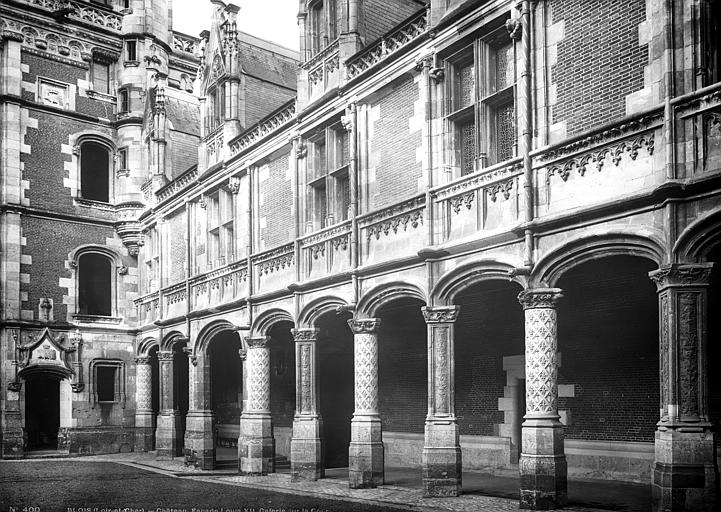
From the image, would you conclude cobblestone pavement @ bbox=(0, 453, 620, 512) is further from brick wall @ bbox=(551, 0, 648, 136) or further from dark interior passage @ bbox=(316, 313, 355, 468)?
brick wall @ bbox=(551, 0, 648, 136)

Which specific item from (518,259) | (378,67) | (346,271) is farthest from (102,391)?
(518,259)

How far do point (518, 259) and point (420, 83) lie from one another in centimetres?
423

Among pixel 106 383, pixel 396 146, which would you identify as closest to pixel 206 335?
pixel 106 383

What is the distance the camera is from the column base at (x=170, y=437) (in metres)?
24.6

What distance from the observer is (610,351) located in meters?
14.5

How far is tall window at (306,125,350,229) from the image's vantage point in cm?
1755

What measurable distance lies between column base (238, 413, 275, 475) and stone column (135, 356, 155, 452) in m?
8.68

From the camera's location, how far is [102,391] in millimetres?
28344

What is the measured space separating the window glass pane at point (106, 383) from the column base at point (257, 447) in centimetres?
1034

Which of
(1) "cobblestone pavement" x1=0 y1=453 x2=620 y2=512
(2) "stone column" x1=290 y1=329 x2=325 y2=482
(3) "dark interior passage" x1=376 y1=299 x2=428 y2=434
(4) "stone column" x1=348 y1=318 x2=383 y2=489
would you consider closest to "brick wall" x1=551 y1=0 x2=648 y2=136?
(1) "cobblestone pavement" x1=0 y1=453 x2=620 y2=512

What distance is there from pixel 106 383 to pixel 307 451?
13510 millimetres

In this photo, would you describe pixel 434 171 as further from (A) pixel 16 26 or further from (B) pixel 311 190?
(A) pixel 16 26

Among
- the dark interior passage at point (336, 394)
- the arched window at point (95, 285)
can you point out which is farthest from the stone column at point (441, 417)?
the arched window at point (95, 285)

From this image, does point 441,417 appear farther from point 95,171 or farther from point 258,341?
point 95,171
